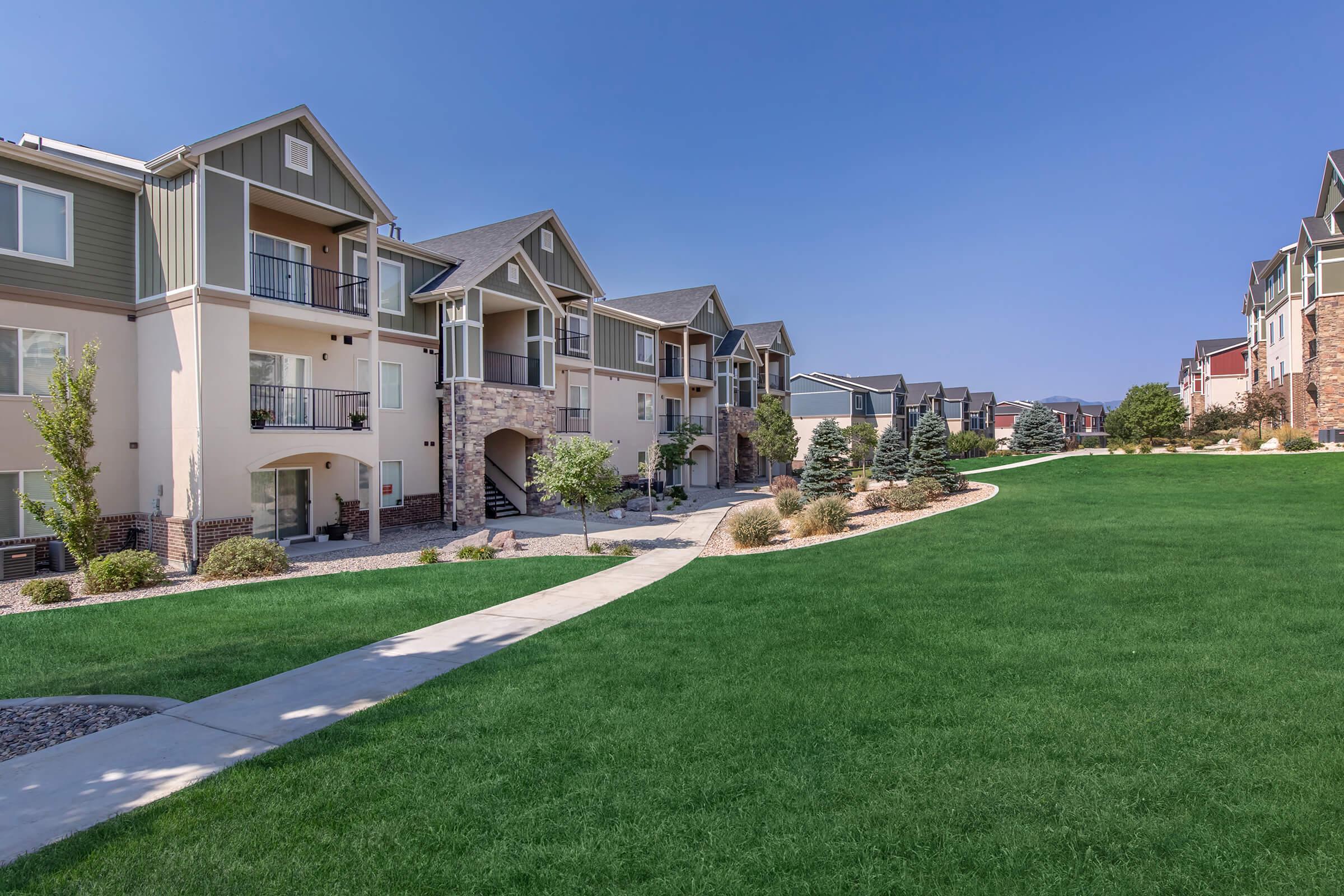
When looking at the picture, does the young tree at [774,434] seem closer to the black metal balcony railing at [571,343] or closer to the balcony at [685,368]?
the balcony at [685,368]

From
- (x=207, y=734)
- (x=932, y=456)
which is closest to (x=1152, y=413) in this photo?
(x=932, y=456)

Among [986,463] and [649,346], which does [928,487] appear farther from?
[986,463]

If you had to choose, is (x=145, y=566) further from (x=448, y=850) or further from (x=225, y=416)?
(x=448, y=850)

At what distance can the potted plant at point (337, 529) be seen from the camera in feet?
58.9

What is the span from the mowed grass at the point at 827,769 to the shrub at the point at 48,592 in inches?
338

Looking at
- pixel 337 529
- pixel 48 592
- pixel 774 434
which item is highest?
pixel 774 434

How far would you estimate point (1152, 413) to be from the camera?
1427 inches

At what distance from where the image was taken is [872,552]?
12977 millimetres

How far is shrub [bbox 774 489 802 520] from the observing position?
2048 centimetres

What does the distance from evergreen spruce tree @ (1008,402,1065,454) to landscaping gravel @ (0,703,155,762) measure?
2364 inches

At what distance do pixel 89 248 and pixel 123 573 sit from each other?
7.39 metres

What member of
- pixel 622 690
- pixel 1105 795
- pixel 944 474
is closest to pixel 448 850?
pixel 622 690

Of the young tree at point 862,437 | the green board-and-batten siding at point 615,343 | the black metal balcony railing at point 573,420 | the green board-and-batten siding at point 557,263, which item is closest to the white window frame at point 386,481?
the black metal balcony railing at point 573,420

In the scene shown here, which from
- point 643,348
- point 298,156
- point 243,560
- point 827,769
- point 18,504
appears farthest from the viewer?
point 643,348
